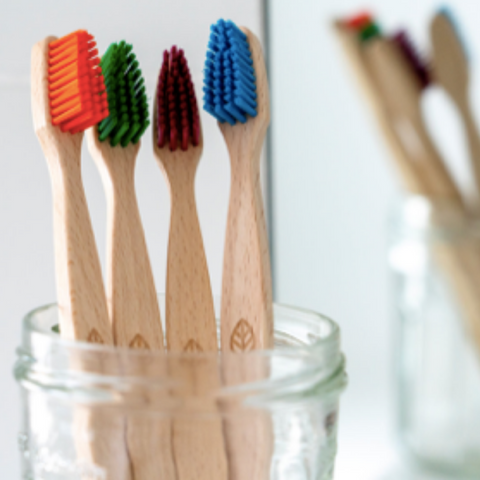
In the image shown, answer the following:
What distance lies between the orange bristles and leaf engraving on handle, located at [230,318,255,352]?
0.46ft

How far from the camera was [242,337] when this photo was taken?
14.9 inches

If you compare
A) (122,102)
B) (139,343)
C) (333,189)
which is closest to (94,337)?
(139,343)

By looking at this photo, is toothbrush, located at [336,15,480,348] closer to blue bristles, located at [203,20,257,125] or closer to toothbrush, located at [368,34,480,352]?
toothbrush, located at [368,34,480,352]

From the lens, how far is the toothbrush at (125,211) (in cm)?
37

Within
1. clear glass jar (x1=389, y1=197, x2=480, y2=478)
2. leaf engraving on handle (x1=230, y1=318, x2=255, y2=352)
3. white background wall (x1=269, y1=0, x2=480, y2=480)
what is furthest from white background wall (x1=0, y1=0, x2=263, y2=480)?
clear glass jar (x1=389, y1=197, x2=480, y2=478)

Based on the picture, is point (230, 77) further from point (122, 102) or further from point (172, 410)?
point (172, 410)

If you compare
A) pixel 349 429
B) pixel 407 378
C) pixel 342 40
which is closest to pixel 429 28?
pixel 342 40

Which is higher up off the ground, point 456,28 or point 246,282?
point 456,28

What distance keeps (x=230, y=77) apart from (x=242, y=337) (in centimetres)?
15

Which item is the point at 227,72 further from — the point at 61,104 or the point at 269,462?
the point at 269,462

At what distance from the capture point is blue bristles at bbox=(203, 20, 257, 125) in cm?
38

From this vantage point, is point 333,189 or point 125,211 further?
point 333,189

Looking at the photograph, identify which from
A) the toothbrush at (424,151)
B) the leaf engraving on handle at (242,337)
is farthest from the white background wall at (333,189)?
the toothbrush at (424,151)

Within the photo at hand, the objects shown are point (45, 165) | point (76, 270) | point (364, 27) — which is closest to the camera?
point (364, 27)
